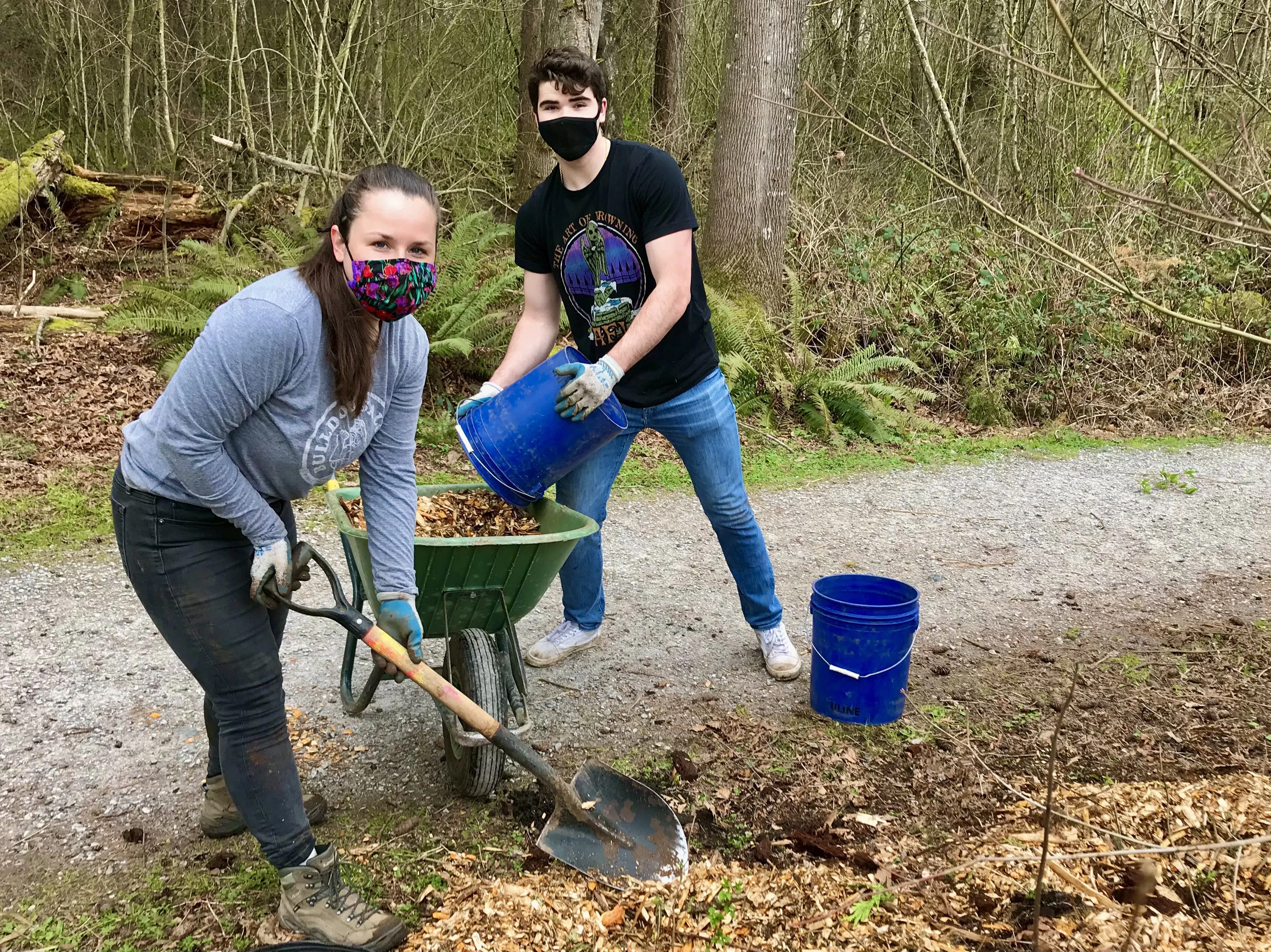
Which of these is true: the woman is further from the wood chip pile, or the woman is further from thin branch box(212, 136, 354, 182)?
thin branch box(212, 136, 354, 182)

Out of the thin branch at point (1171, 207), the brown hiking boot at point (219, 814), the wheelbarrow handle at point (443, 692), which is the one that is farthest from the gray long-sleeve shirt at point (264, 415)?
the thin branch at point (1171, 207)

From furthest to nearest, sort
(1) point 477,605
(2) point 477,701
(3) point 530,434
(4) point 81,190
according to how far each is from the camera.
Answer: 1. (4) point 81,190
2. (3) point 530,434
3. (1) point 477,605
4. (2) point 477,701

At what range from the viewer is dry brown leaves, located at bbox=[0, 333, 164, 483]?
5.65 metres

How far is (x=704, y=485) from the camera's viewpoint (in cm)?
361

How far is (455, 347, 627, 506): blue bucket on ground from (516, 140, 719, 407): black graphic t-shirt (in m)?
0.31

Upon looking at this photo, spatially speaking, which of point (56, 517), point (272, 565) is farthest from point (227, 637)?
point (56, 517)

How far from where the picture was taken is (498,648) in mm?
3094

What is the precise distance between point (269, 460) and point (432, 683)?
0.65 metres

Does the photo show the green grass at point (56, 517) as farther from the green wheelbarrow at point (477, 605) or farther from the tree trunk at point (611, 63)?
the tree trunk at point (611, 63)

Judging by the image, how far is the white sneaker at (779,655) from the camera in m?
3.79

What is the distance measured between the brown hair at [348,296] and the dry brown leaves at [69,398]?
4.10 m

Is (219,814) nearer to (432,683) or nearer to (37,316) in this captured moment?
(432,683)

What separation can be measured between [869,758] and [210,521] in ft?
6.96

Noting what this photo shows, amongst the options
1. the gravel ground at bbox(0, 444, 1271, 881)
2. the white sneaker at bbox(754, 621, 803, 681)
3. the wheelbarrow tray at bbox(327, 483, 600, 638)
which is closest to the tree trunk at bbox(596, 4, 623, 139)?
the gravel ground at bbox(0, 444, 1271, 881)
